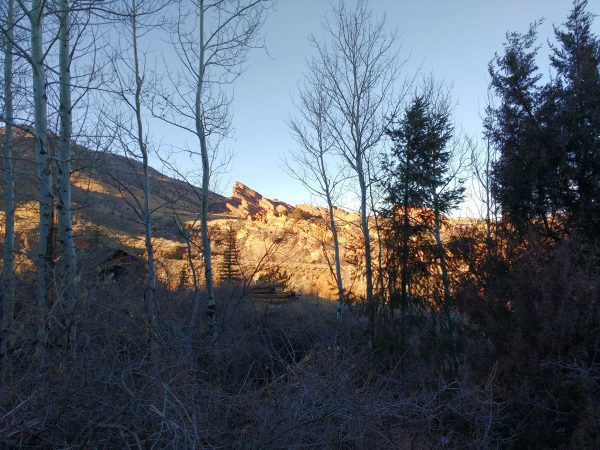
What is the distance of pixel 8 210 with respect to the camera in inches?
500

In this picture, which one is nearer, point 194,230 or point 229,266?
point 194,230

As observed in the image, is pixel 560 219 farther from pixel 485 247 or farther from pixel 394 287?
pixel 394 287

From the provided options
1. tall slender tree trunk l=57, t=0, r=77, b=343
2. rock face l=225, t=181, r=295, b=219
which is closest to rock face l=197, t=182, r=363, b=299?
rock face l=225, t=181, r=295, b=219

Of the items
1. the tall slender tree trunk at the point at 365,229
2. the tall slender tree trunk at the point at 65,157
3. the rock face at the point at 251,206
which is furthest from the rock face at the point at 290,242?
the tall slender tree trunk at the point at 65,157

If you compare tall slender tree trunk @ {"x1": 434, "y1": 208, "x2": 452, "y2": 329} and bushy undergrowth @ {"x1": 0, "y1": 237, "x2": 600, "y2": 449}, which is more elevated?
tall slender tree trunk @ {"x1": 434, "y1": 208, "x2": 452, "y2": 329}

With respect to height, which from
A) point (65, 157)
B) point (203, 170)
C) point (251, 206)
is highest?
point (251, 206)

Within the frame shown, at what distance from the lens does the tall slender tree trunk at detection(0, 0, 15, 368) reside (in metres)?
5.81

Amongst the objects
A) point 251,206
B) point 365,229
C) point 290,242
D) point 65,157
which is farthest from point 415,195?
point 251,206

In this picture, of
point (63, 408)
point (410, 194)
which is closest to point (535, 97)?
point (410, 194)

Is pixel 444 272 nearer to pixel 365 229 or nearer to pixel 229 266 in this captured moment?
pixel 365 229

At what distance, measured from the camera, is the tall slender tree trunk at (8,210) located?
229 inches

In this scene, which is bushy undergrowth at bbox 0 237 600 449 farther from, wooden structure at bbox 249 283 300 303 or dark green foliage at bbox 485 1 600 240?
wooden structure at bbox 249 283 300 303

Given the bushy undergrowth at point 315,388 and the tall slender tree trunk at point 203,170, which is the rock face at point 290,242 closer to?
the tall slender tree trunk at point 203,170

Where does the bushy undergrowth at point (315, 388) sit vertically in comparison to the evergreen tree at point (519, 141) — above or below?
below
